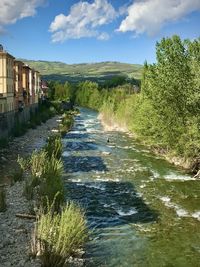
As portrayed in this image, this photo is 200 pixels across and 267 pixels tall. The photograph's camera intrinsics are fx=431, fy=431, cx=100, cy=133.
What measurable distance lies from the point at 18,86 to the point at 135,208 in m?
51.7

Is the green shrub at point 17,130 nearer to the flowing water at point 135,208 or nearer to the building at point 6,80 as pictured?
the building at point 6,80

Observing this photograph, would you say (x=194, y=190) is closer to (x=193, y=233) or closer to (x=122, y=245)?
(x=193, y=233)

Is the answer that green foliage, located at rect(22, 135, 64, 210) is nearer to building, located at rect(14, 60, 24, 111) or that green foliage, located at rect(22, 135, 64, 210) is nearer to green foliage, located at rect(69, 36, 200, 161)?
green foliage, located at rect(69, 36, 200, 161)

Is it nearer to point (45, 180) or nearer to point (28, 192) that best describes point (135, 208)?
point (45, 180)

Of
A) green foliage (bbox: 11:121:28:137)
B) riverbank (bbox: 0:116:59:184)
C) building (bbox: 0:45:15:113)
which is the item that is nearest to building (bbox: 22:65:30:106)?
riverbank (bbox: 0:116:59:184)

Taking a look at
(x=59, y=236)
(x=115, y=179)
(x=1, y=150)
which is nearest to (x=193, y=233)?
(x=59, y=236)

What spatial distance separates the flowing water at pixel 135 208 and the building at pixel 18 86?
2600 cm

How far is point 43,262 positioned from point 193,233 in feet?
30.0

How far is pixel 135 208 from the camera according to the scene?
2619cm

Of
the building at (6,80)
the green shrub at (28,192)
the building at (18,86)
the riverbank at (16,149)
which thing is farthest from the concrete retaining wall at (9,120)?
the green shrub at (28,192)

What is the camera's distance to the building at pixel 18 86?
2776 inches

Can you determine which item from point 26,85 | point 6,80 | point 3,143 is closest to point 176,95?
point 3,143

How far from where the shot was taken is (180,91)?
3825 centimetres

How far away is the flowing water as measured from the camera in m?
19.1
